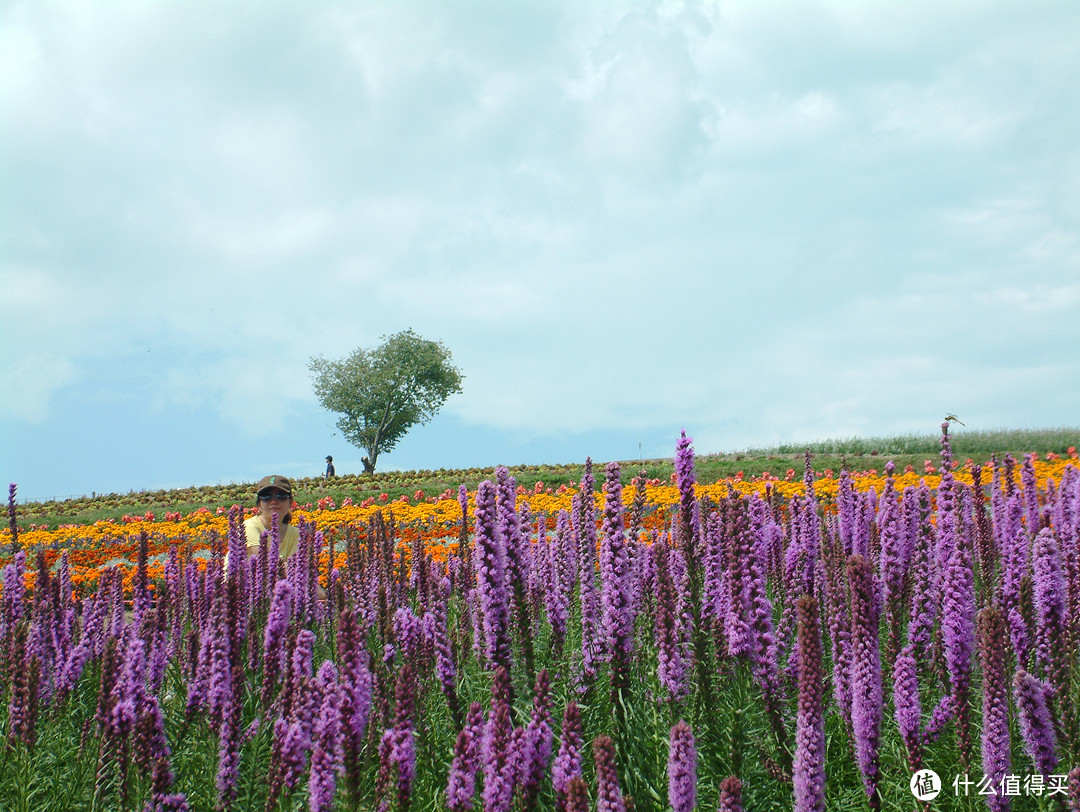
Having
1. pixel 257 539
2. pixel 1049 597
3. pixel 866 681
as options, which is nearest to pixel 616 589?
pixel 866 681

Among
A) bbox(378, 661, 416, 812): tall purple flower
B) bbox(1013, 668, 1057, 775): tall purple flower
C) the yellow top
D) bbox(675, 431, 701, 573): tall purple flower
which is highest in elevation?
bbox(675, 431, 701, 573): tall purple flower

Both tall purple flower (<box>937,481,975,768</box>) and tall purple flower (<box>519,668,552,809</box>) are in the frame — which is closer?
tall purple flower (<box>519,668,552,809</box>)

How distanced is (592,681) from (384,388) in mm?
54266

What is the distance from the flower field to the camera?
8.32 ft

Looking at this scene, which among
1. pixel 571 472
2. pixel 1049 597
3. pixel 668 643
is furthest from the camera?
pixel 571 472

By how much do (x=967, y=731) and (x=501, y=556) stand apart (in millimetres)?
2314

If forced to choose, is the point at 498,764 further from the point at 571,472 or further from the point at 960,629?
the point at 571,472

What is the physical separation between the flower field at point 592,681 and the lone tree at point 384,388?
5182 cm

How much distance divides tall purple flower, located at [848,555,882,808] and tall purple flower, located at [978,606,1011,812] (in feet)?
1.37

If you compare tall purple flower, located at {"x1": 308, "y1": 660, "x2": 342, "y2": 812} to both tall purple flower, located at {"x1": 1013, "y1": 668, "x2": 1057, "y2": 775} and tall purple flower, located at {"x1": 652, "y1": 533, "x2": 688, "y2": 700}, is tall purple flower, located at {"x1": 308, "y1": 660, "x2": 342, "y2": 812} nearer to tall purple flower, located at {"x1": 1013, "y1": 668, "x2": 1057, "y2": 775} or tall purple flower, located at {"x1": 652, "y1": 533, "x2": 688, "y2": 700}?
tall purple flower, located at {"x1": 652, "y1": 533, "x2": 688, "y2": 700}

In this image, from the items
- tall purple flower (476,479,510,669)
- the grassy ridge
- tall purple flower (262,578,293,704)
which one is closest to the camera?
tall purple flower (476,479,510,669)

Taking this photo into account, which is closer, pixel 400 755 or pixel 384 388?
pixel 400 755

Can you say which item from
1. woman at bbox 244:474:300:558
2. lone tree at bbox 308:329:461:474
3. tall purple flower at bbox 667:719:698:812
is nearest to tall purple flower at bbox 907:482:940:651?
tall purple flower at bbox 667:719:698:812

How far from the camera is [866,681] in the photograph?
291 cm
